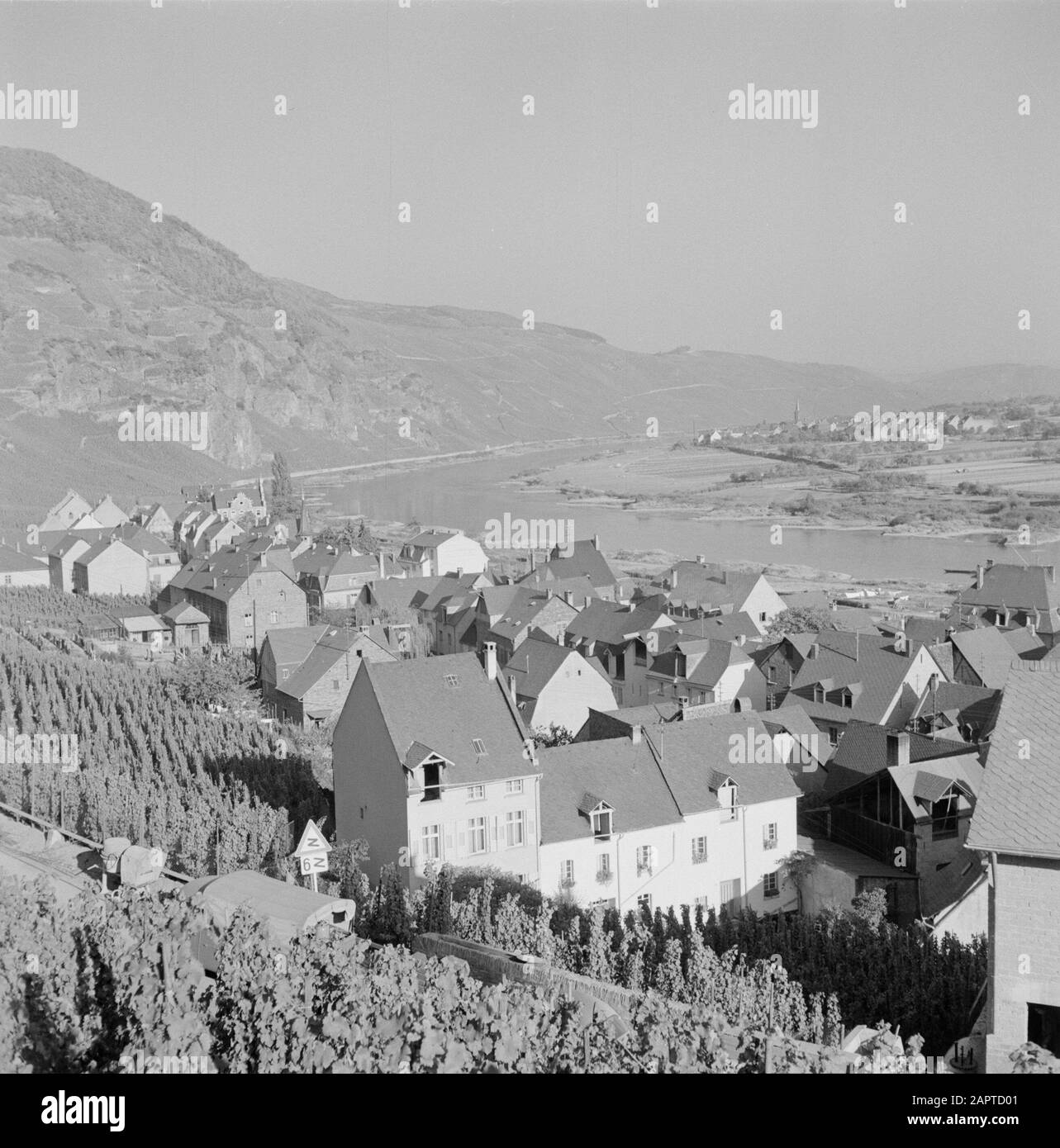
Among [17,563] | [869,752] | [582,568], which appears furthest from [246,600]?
[869,752]

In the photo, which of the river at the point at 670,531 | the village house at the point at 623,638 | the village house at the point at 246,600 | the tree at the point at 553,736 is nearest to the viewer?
the tree at the point at 553,736

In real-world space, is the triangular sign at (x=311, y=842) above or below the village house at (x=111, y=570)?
below

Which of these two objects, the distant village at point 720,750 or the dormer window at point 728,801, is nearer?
the distant village at point 720,750

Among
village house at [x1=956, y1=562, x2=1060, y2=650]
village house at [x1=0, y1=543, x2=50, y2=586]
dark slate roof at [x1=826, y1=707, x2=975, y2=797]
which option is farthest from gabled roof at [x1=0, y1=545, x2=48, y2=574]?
dark slate roof at [x1=826, y1=707, x2=975, y2=797]

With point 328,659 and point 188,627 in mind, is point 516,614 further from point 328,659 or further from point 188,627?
point 188,627

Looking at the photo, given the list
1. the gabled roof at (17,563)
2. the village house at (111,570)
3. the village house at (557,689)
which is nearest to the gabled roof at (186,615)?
the village house at (111,570)

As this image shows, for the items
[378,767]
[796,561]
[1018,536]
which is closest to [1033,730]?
[378,767]

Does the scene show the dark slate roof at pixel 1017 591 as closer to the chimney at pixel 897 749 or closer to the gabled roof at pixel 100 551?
the chimney at pixel 897 749
